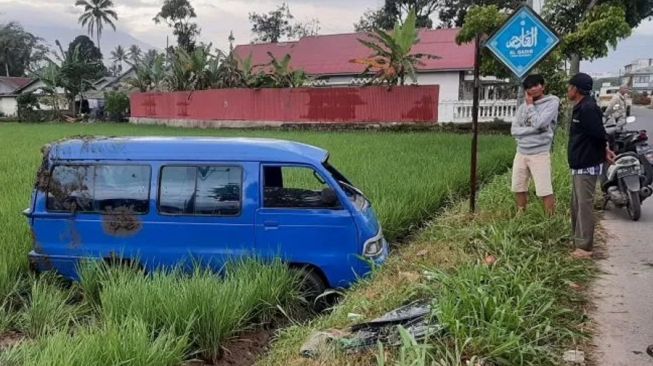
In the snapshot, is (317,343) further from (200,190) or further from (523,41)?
(523,41)

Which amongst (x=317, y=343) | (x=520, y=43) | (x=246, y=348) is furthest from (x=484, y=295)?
(x=520, y=43)

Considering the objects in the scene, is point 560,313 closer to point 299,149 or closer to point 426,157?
point 299,149

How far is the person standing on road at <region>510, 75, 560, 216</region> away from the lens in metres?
6.50

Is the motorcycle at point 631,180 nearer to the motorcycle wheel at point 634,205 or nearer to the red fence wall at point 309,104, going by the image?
the motorcycle wheel at point 634,205

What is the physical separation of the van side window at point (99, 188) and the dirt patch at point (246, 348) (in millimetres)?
1941

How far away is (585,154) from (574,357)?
8.70 feet

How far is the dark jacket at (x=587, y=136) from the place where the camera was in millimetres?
5531

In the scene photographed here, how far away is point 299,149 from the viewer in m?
6.15

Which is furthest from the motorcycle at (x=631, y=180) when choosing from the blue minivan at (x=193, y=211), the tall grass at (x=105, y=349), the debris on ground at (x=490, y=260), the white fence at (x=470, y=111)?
the white fence at (x=470, y=111)

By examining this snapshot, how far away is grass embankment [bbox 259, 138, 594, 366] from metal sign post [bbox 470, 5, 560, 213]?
1.46 meters

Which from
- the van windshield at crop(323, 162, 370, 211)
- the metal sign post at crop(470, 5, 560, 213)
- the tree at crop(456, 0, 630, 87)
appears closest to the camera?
the van windshield at crop(323, 162, 370, 211)

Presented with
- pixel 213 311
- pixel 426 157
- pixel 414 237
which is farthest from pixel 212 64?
pixel 213 311

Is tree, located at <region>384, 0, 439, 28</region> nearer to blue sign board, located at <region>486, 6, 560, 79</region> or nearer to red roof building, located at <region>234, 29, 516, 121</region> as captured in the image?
red roof building, located at <region>234, 29, 516, 121</region>

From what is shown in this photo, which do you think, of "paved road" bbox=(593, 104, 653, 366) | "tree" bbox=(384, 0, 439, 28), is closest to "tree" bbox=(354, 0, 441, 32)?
"tree" bbox=(384, 0, 439, 28)
